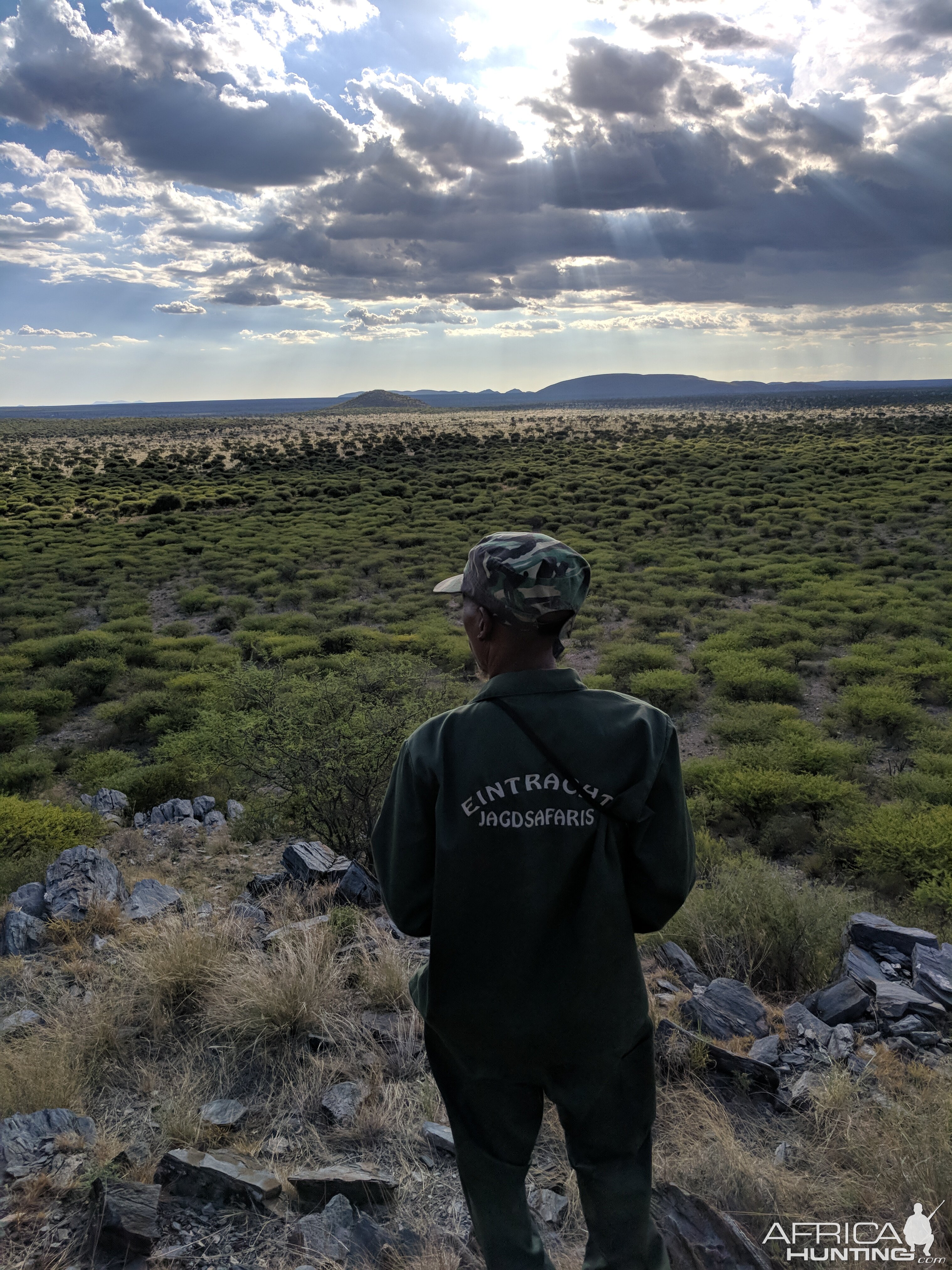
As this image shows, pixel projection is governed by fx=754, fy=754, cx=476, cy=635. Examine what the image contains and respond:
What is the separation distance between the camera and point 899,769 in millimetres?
8836

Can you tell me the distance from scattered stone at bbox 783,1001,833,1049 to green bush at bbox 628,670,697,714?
22.3 ft

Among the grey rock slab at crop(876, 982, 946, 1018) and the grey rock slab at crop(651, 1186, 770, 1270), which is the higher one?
the grey rock slab at crop(651, 1186, 770, 1270)

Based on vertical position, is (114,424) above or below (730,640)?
above

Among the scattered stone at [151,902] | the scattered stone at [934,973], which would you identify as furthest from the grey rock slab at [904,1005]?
the scattered stone at [151,902]

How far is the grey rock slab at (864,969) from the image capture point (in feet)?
13.9

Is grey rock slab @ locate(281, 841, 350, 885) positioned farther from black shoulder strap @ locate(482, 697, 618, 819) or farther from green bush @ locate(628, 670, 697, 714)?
green bush @ locate(628, 670, 697, 714)

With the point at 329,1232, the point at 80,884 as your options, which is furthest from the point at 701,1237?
the point at 80,884

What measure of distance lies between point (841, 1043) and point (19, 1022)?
166 inches

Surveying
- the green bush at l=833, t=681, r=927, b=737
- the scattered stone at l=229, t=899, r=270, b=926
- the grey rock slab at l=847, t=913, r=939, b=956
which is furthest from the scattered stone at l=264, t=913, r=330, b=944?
the green bush at l=833, t=681, r=927, b=737

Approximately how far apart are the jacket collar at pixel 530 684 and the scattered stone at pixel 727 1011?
107 inches

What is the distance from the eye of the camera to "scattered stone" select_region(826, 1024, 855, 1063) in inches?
145

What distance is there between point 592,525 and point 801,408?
115 m

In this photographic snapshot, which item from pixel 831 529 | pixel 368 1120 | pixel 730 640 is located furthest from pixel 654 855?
pixel 831 529

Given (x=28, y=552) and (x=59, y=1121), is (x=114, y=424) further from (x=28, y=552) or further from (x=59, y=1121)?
(x=59, y=1121)
